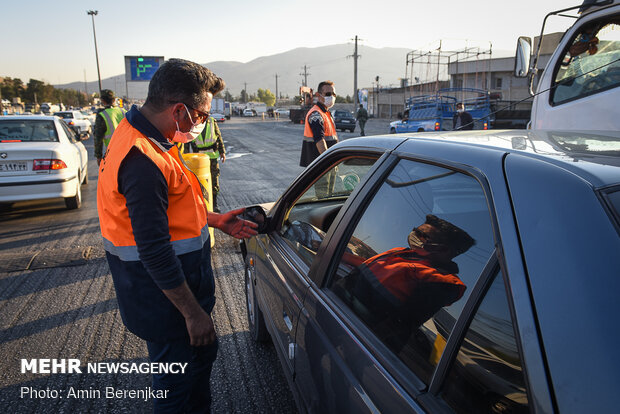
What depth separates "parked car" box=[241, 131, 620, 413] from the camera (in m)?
0.85

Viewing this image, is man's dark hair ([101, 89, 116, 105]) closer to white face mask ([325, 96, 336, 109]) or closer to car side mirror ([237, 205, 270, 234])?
white face mask ([325, 96, 336, 109])

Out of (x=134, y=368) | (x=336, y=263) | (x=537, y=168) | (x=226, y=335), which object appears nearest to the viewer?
(x=537, y=168)

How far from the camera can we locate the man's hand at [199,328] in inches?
73.4

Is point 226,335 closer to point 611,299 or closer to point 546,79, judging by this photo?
point 611,299

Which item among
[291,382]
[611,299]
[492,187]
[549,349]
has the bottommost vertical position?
[291,382]

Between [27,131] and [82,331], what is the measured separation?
5538 millimetres

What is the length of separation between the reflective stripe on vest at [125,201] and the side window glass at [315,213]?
22.6 inches

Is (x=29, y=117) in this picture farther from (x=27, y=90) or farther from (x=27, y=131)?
(x=27, y=90)

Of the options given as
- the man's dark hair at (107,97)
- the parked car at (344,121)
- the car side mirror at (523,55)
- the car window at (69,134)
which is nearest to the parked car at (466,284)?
the car side mirror at (523,55)

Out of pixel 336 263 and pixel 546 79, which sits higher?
pixel 546 79

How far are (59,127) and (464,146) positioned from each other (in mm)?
8305

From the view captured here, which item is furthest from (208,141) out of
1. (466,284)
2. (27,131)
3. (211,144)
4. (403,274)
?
(466,284)

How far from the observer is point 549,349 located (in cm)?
86

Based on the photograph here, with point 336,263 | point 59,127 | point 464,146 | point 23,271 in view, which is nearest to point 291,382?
point 336,263
